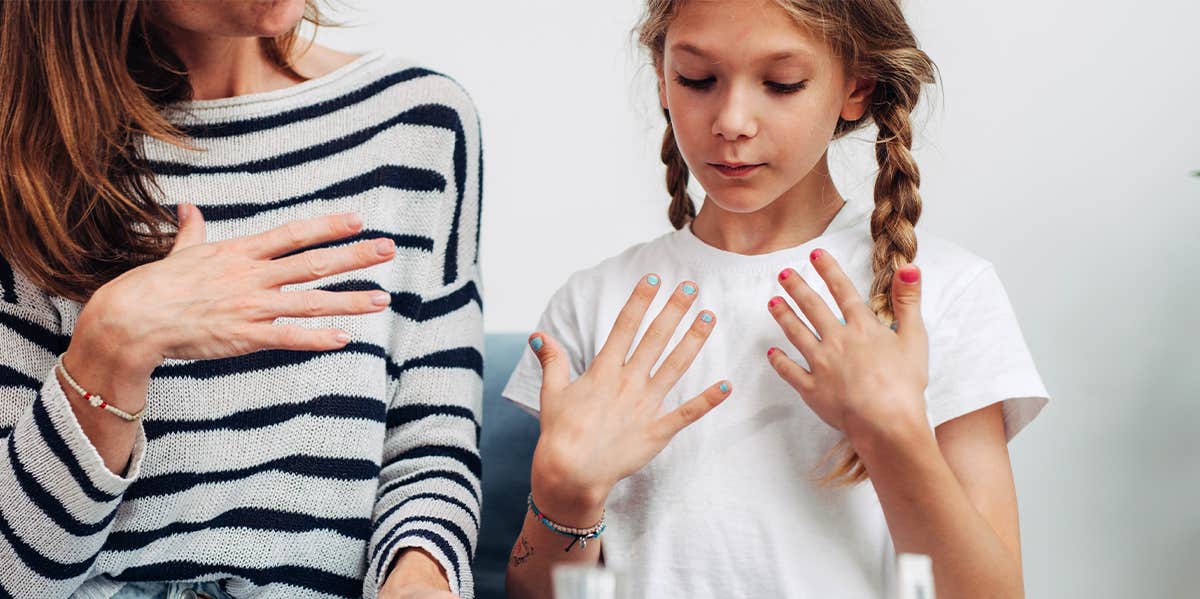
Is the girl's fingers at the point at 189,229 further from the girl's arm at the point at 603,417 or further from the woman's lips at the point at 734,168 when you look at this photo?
the woman's lips at the point at 734,168

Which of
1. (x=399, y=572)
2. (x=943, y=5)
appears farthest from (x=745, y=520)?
(x=943, y=5)

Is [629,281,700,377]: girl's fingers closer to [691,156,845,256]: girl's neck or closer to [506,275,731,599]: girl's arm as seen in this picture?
[506,275,731,599]: girl's arm

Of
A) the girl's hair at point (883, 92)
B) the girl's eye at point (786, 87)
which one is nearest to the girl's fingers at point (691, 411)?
the girl's hair at point (883, 92)

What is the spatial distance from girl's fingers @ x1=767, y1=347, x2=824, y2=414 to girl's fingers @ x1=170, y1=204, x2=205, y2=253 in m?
0.51

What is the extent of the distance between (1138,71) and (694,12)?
71 cm

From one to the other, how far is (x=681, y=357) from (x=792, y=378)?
4.0 inches

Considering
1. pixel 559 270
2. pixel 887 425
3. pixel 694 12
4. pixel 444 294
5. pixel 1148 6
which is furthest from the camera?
pixel 559 270

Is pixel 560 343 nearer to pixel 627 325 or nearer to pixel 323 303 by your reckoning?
pixel 627 325

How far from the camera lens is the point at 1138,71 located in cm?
146

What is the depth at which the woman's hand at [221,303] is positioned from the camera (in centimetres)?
90

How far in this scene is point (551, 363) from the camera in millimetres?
1067

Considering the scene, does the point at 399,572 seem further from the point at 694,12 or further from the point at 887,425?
the point at 694,12

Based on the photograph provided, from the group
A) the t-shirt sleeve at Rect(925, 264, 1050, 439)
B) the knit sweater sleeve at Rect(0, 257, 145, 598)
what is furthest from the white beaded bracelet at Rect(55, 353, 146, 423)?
the t-shirt sleeve at Rect(925, 264, 1050, 439)

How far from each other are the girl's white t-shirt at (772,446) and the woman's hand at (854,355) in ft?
0.23
